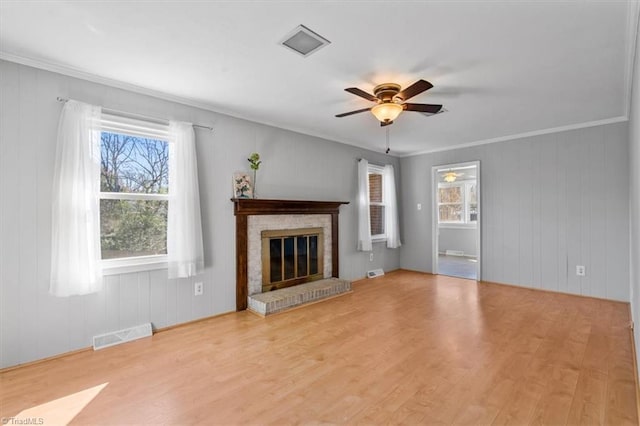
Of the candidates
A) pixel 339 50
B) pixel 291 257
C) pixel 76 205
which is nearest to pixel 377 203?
pixel 291 257

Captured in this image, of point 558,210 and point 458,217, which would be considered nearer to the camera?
point 558,210

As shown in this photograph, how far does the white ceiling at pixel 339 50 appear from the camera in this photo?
6.13 feet

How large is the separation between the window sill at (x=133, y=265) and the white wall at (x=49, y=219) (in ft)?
0.21

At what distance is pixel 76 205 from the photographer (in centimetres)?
257

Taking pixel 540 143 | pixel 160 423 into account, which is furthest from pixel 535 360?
pixel 540 143

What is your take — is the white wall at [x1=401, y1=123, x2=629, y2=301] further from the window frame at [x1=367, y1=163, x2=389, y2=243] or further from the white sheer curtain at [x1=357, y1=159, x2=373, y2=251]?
the white sheer curtain at [x1=357, y1=159, x2=373, y2=251]

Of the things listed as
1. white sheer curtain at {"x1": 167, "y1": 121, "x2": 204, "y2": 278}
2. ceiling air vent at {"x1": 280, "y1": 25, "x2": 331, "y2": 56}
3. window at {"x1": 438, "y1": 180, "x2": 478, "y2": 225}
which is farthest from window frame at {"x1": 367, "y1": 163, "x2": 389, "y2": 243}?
ceiling air vent at {"x1": 280, "y1": 25, "x2": 331, "y2": 56}

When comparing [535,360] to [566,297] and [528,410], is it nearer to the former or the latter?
[528,410]

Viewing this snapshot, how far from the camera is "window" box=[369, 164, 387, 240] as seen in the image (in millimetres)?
5859

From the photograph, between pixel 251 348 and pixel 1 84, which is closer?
pixel 1 84

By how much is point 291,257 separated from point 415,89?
Result: 275cm

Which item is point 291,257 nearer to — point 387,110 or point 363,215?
point 363,215

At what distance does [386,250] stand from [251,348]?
12.7ft

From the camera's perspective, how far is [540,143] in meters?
4.60
